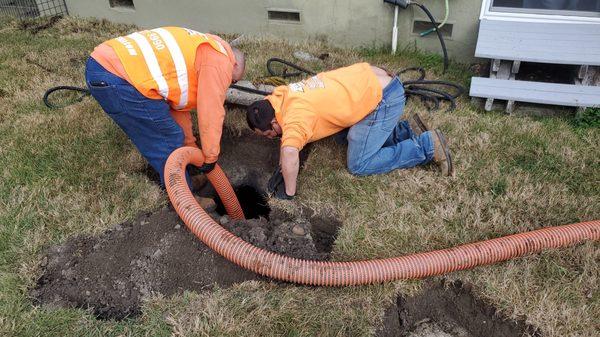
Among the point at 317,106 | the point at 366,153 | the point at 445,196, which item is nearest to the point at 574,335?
the point at 445,196

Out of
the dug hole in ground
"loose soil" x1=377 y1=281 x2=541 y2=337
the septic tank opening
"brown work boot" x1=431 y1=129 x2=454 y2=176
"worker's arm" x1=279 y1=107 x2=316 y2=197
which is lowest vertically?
the septic tank opening

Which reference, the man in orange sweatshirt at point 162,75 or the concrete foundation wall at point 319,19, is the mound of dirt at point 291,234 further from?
the concrete foundation wall at point 319,19

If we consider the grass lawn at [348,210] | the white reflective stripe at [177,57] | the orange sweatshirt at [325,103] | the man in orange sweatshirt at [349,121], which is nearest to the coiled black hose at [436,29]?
the grass lawn at [348,210]

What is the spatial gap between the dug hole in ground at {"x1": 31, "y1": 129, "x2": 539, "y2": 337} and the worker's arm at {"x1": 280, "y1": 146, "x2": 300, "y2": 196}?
22cm

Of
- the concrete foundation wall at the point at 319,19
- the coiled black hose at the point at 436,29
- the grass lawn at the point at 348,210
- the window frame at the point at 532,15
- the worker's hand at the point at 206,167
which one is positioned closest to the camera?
the grass lawn at the point at 348,210

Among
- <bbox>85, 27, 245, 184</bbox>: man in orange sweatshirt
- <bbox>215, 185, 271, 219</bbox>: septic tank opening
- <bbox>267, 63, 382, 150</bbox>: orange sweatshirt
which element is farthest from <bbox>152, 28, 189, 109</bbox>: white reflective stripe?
<bbox>215, 185, 271, 219</bbox>: septic tank opening

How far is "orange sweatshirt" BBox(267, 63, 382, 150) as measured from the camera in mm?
3271

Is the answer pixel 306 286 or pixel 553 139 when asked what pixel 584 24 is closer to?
pixel 553 139

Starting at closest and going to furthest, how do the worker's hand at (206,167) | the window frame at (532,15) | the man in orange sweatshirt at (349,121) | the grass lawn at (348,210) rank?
the grass lawn at (348,210), the man in orange sweatshirt at (349,121), the worker's hand at (206,167), the window frame at (532,15)

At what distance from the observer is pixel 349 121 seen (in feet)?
11.8

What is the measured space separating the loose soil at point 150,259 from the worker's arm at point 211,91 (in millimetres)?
638

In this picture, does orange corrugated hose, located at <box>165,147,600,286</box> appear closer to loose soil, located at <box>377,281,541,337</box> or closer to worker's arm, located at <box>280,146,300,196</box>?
loose soil, located at <box>377,281,541,337</box>

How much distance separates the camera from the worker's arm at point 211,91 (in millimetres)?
3068

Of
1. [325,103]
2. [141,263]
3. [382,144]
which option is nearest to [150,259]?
[141,263]
